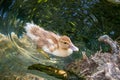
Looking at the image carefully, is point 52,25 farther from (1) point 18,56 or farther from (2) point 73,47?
(1) point 18,56

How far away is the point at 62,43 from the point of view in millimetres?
1296

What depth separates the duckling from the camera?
1260 mm

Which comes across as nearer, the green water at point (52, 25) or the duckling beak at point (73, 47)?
the green water at point (52, 25)

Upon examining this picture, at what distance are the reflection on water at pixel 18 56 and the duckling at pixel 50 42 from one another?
3cm

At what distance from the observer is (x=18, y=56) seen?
116cm

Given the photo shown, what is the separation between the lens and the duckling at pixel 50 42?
1.26 meters

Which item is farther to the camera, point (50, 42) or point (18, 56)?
point (50, 42)

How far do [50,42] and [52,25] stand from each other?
3.9 inches

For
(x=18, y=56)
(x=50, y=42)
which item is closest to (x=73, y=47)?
(x=50, y=42)

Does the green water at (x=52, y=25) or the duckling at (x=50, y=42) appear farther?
the duckling at (x=50, y=42)

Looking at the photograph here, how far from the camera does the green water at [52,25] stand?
115cm

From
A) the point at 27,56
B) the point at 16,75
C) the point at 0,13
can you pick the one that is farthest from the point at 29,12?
the point at 16,75

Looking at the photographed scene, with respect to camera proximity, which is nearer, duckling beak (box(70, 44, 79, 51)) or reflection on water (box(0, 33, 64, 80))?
reflection on water (box(0, 33, 64, 80))

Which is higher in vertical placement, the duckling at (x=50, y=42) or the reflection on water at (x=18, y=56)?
the duckling at (x=50, y=42)
